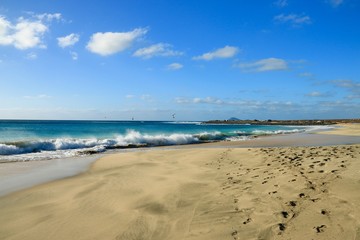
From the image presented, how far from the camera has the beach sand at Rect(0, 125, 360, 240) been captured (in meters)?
4.14

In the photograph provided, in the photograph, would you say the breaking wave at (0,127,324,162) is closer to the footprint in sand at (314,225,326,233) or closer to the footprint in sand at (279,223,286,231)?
the footprint in sand at (279,223,286,231)

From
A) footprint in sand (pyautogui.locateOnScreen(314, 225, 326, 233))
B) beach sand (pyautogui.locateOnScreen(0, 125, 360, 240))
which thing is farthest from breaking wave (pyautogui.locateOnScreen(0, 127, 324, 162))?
footprint in sand (pyautogui.locateOnScreen(314, 225, 326, 233))

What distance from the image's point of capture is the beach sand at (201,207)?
4.14 metres

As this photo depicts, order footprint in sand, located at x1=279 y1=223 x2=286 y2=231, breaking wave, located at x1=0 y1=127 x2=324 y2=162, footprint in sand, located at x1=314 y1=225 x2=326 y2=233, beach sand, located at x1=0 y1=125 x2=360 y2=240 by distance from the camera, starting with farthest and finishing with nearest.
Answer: breaking wave, located at x1=0 y1=127 x2=324 y2=162 < beach sand, located at x1=0 y1=125 x2=360 y2=240 < footprint in sand, located at x1=279 y1=223 x2=286 y2=231 < footprint in sand, located at x1=314 y1=225 x2=326 y2=233

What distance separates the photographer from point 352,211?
167 inches

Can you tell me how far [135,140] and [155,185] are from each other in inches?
735

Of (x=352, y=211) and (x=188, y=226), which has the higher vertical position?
(x=352, y=211)

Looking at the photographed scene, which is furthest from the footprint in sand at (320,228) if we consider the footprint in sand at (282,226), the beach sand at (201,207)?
the footprint in sand at (282,226)

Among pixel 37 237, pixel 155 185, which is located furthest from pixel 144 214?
pixel 155 185

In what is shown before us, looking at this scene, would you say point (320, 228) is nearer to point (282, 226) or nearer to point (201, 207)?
point (282, 226)

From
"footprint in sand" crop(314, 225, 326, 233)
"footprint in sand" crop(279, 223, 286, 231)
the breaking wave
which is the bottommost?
the breaking wave

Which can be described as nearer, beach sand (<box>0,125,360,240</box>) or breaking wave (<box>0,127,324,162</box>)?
beach sand (<box>0,125,360,240</box>)

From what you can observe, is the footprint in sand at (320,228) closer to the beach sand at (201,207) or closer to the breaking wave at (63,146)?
the beach sand at (201,207)

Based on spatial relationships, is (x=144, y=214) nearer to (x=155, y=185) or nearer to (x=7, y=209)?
(x=155, y=185)
